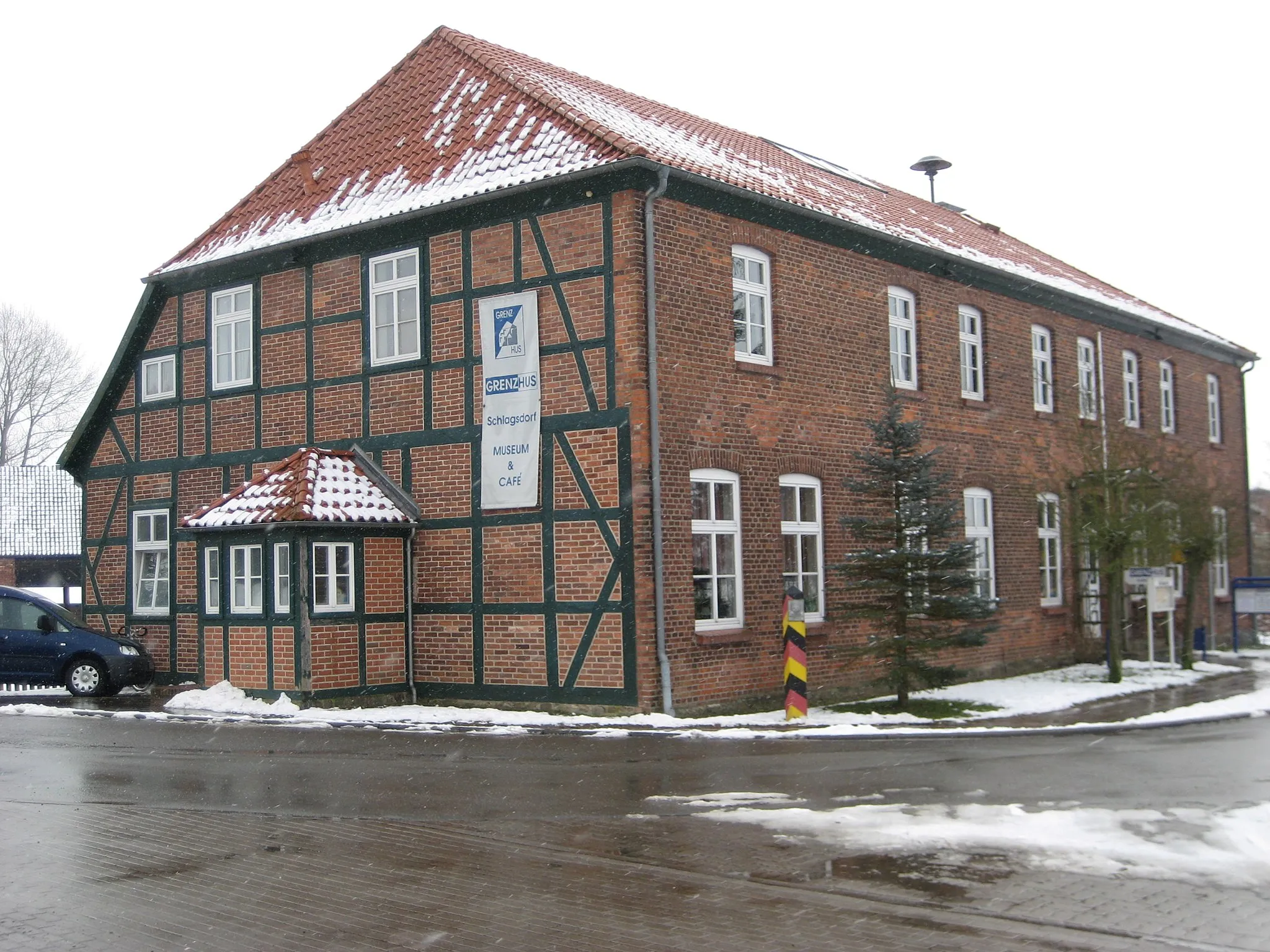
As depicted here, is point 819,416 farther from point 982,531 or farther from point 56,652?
point 56,652

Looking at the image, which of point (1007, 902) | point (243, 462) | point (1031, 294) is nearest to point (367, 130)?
point (243, 462)

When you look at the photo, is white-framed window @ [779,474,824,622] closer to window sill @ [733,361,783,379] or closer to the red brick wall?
the red brick wall

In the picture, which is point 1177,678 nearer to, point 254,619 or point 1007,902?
point 254,619

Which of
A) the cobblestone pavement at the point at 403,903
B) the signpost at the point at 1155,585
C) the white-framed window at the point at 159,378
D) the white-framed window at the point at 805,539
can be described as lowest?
the cobblestone pavement at the point at 403,903

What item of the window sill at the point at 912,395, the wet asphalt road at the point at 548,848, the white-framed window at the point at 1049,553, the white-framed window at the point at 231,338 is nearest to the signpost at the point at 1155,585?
the white-framed window at the point at 1049,553

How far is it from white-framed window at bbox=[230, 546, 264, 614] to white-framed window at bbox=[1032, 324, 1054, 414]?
13.3 metres

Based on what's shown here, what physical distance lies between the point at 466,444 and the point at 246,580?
3.31m

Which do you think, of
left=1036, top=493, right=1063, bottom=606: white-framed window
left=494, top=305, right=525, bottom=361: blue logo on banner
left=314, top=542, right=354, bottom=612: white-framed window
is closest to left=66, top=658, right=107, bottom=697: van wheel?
left=314, top=542, right=354, bottom=612: white-framed window

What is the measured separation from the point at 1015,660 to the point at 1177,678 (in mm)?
Answer: 2407

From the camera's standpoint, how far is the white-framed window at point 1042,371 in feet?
77.7

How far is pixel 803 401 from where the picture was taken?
17.9 m

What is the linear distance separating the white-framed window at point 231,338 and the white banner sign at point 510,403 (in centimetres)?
484

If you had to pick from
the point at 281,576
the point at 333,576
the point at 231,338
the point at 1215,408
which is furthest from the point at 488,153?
the point at 1215,408

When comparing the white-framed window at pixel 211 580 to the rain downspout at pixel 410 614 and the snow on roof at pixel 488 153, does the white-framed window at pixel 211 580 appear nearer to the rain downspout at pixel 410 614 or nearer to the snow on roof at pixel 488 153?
the rain downspout at pixel 410 614
